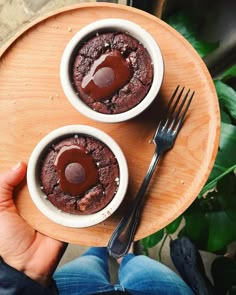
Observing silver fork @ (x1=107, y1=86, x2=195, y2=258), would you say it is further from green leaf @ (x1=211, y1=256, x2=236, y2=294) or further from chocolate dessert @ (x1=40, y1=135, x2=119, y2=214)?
green leaf @ (x1=211, y1=256, x2=236, y2=294)

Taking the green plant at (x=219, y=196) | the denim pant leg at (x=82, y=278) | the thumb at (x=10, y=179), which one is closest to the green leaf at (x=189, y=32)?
the green plant at (x=219, y=196)

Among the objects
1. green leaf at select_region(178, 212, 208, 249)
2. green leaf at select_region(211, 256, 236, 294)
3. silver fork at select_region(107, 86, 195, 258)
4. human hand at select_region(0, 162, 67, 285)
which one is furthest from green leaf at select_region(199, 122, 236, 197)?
human hand at select_region(0, 162, 67, 285)

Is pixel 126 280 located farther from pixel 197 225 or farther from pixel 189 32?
pixel 189 32

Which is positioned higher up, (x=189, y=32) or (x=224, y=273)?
(x=189, y=32)

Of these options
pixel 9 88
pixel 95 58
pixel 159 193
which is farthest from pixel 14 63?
pixel 159 193

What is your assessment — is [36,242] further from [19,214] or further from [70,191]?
[70,191]

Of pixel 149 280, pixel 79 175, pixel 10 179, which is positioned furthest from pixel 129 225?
pixel 149 280
